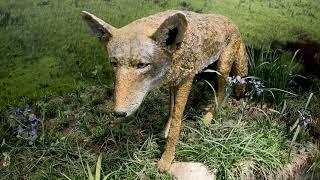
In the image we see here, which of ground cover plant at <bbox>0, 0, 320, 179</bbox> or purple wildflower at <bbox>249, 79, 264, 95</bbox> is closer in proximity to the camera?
ground cover plant at <bbox>0, 0, 320, 179</bbox>

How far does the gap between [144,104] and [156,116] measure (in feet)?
0.58

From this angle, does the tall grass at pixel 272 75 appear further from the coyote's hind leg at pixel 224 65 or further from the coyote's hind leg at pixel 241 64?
the coyote's hind leg at pixel 224 65

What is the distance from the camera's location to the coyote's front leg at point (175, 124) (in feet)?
10.5

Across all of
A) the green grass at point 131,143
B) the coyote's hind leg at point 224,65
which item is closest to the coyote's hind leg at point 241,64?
the coyote's hind leg at point 224,65

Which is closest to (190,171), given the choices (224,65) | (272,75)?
(224,65)

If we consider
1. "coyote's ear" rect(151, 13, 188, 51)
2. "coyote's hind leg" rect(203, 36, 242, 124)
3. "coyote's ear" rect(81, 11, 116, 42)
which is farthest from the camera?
"coyote's hind leg" rect(203, 36, 242, 124)

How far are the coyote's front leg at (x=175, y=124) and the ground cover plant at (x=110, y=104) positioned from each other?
10 cm

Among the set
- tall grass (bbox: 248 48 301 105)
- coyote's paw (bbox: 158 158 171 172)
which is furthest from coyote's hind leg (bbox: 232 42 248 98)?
coyote's paw (bbox: 158 158 171 172)

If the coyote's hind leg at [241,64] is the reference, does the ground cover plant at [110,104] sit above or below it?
below

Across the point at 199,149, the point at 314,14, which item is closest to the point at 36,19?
the point at 199,149

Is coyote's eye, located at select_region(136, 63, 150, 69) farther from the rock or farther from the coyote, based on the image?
the rock

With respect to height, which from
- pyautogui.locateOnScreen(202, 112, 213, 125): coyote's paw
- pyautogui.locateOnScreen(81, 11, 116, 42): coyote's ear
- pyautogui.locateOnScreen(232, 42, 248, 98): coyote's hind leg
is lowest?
pyautogui.locateOnScreen(202, 112, 213, 125): coyote's paw

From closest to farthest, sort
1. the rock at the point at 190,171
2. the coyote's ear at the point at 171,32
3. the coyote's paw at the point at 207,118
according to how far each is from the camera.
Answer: the coyote's ear at the point at 171,32 < the rock at the point at 190,171 < the coyote's paw at the point at 207,118

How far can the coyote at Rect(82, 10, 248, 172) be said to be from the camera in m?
2.75
